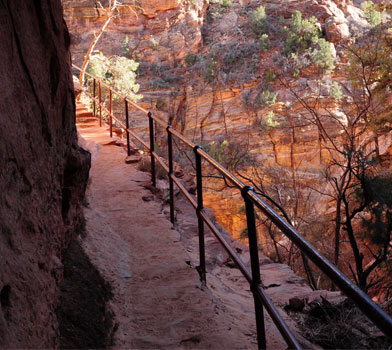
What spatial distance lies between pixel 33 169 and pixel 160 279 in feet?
5.08

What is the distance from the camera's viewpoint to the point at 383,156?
1950 centimetres

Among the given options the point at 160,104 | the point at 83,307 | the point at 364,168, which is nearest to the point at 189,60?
the point at 160,104

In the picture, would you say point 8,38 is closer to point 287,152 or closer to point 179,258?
point 179,258

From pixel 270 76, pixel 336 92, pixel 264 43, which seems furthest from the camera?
pixel 264 43

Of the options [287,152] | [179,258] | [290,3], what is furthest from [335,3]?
[179,258]

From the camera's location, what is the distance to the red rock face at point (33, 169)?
1.93 m

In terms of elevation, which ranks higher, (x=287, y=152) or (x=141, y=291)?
(x=141, y=291)

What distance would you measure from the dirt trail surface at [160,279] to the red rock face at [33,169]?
23.5 inches

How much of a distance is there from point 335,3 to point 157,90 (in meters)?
13.1

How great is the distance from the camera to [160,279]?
138 inches

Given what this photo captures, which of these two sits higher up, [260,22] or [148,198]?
[260,22]

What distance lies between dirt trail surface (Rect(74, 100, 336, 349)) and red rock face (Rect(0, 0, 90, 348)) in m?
0.60

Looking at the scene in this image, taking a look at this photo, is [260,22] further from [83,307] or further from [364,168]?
[83,307]

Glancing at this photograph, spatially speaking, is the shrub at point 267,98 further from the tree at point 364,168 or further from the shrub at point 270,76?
the tree at point 364,168
